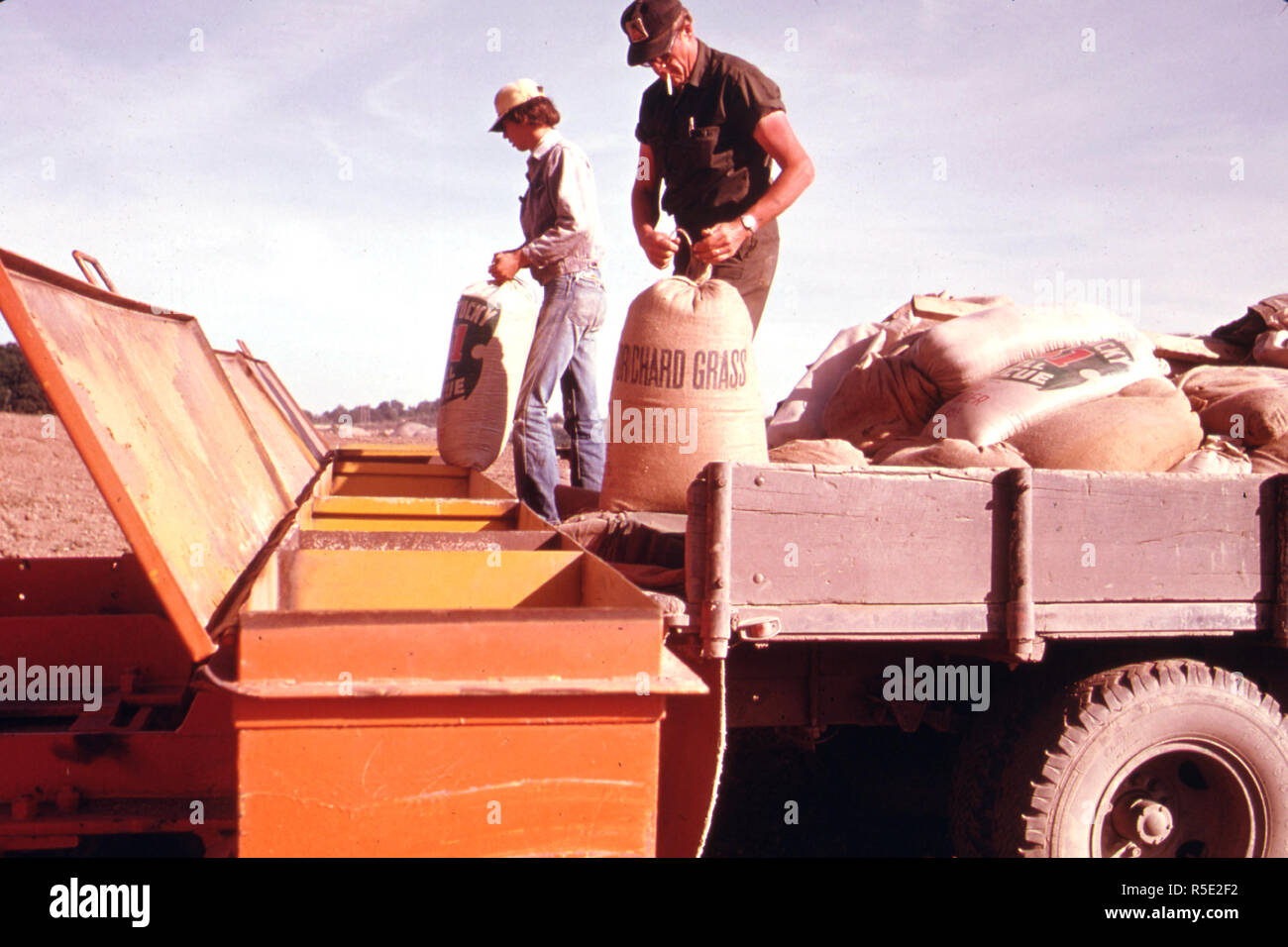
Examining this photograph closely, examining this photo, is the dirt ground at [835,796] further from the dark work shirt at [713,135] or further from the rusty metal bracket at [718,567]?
the dark work shirt at [713,135]

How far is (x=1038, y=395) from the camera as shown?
3.26m

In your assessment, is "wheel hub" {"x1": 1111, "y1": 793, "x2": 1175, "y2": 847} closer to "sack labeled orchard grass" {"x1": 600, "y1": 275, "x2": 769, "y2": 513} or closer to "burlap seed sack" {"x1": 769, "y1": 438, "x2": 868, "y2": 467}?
"burlap seed sack" {"x1": 769, "y1": 438, "x2": 868, "y2": 467}

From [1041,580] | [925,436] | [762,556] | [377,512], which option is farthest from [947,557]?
[377,512]

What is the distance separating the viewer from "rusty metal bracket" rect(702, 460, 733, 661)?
195 cm

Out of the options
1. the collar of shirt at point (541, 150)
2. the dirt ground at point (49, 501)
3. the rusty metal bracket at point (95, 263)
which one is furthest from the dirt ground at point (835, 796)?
the dirt ground at point (49, 501)

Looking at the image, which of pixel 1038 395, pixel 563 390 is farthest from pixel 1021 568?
pixel 563 390

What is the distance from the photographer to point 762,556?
2018mm

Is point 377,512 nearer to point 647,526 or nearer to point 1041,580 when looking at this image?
point 647,526

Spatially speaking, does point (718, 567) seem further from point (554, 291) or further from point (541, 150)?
point (541, 150)
